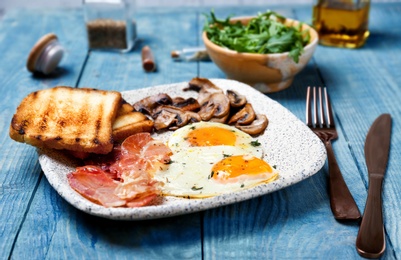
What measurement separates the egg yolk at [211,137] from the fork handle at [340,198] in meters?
0.39

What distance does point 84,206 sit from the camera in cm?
185

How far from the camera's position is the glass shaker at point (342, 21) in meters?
3.58

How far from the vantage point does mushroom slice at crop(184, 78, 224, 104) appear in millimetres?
2827

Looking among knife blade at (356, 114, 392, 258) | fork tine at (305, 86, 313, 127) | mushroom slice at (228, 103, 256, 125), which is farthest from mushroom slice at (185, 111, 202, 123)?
knife blade at (356, 114, 392, 258)

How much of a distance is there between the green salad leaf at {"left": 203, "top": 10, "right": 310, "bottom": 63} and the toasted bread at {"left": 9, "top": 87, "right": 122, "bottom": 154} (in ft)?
2.66

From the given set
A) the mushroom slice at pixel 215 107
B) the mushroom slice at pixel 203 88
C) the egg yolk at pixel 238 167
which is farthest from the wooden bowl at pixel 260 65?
the egg yolk at pixel 238 167

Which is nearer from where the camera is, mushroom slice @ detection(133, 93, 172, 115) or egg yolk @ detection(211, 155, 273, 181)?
egg yolk @ detection(211, 155, 273, 181)

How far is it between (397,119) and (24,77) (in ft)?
6.55

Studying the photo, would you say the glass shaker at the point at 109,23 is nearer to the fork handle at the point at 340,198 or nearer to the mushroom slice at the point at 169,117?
the mushroom slice at the point at 169,117

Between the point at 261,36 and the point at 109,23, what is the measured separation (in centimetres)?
108

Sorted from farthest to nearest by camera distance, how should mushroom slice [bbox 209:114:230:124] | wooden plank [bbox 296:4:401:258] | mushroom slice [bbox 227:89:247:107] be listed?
mushroom slice [bbox 227:89:247:107] < mushroom slice [bbox 209:114:230:124] < wooden plank [bbox 296:4:401:258]

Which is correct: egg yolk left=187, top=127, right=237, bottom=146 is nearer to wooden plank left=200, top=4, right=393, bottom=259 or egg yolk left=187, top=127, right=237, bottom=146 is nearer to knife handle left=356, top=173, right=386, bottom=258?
wooden plank left=200, top=4, right=393, bottom=259

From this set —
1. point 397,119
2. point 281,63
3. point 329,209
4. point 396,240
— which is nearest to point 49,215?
point 329,209

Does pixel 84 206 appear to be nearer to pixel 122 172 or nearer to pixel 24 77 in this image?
pixel 122 172
